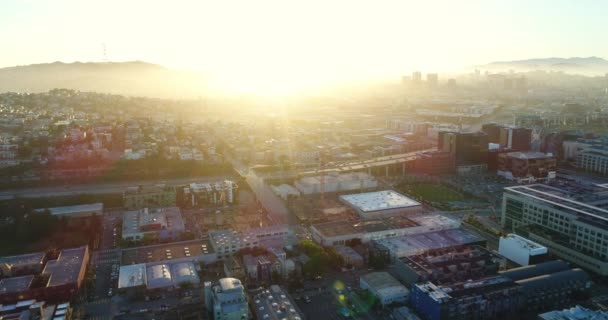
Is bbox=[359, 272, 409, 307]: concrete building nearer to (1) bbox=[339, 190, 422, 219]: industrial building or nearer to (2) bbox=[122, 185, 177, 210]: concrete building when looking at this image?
(1) bbox=[339, 190, 422, 219]: industrial building

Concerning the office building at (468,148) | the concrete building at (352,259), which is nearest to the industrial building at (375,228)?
the concrete building at (352,259)

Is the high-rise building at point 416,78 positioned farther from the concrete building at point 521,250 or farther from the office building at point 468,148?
the concrete building at point 521,250

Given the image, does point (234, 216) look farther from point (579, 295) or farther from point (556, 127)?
point (556, 127)

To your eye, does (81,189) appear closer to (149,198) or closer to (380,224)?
(149,198)

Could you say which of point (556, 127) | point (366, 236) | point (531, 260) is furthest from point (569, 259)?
point (556, 127)

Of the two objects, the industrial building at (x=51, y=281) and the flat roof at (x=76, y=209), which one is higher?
the flat roof at (x=76, y=209)

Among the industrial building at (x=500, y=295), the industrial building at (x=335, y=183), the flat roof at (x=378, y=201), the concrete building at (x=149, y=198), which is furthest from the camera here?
the industrial building at (x=335, y=183)
